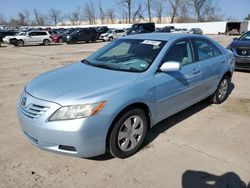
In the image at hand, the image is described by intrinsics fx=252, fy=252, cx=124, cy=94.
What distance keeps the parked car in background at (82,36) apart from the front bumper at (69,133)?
88.5 ft

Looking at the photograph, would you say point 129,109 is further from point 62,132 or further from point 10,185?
point 10,185

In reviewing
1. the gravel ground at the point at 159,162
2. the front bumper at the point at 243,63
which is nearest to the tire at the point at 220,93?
the gravel ground at the point at 159,162

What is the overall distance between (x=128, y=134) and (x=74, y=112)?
0.88 metres

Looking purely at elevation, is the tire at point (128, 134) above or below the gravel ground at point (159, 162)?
above

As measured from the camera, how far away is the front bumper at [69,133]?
2.80 meters

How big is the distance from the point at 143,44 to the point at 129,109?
4.56ft

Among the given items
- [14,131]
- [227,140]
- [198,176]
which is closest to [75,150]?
[198,176]

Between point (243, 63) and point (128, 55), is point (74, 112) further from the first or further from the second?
point (243, 63)

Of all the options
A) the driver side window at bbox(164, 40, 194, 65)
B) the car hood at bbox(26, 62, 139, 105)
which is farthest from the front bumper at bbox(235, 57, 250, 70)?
the car hood at bbox(26, 62, 139, 105)

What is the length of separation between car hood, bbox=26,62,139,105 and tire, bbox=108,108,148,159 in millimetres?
Result: 426

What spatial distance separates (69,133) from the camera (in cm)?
280

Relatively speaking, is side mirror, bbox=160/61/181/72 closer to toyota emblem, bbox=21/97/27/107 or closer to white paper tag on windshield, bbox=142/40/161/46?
white paper tag on windshield, bbox=142/40/161/46

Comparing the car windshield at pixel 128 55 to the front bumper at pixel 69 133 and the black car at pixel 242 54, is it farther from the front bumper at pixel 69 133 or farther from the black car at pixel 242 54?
the black car at pixel 242 54

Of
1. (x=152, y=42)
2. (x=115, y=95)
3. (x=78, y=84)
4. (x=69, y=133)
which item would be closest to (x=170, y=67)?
(x=152, y=42)
